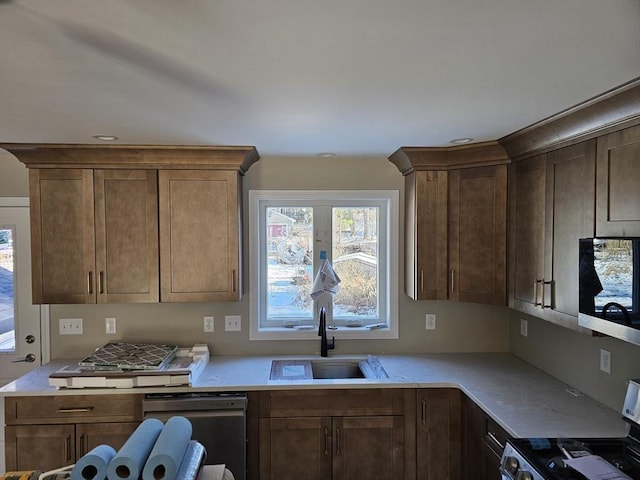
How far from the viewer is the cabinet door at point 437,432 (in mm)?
2346

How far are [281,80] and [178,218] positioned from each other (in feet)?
4.79

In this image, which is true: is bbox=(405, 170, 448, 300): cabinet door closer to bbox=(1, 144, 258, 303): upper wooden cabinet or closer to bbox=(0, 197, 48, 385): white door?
bbox=(1, 144, 258, 303): upper wooden cabinet

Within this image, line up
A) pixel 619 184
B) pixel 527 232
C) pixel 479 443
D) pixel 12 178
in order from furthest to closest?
pixel 12 178 → pixel 527 232 → pixel 479 443 → pixel 619 184

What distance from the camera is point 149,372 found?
7.52 ft

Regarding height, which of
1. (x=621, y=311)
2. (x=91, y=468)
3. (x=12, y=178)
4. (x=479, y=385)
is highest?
(x=12, y=178)

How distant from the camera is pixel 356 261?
299 cm

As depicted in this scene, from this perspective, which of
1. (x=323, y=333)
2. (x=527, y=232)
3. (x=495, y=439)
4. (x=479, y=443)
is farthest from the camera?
(x=323, y=333)

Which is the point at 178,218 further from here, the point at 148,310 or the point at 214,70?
the point at 214,70

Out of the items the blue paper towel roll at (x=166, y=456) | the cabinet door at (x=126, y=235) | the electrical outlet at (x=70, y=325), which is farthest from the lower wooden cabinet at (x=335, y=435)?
→ the electrical outlet at (x=70, y=325)

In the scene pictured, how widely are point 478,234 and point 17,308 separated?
3172 mm

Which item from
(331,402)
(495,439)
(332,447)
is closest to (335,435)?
(332,447)

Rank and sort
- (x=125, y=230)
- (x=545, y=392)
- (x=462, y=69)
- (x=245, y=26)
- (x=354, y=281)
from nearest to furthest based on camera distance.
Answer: (x=245, y=26) → (x=462, y=69) → (x=545, y=392) → (x=125, y=230) → (x=354, y=281)

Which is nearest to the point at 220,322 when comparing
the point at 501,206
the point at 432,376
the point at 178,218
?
the point at 178,218

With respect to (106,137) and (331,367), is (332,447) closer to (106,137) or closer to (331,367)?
(331,367)
